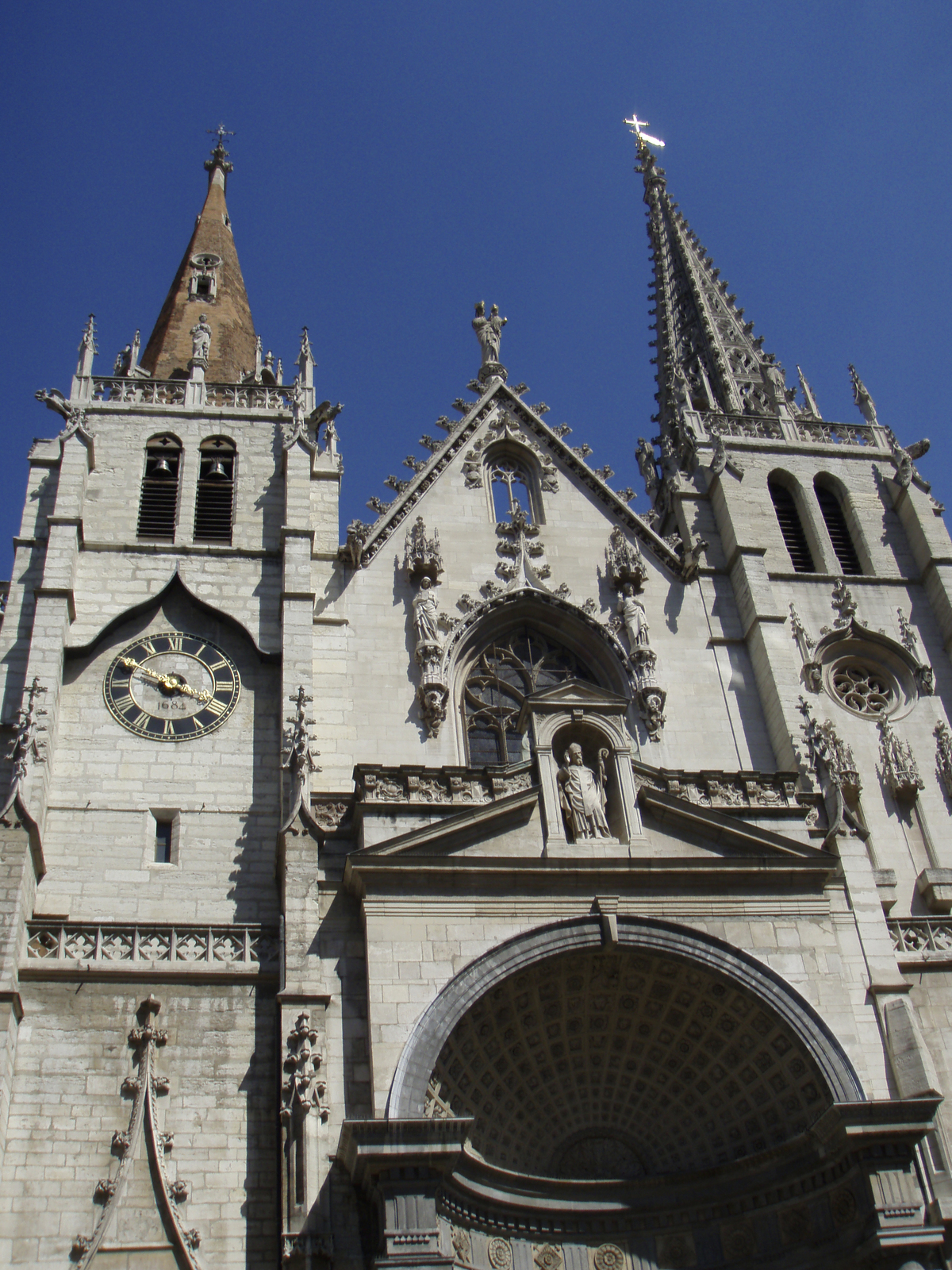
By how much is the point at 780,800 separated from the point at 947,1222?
17.6ft

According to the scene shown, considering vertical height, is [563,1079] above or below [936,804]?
below

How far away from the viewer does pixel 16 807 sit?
50.9ft

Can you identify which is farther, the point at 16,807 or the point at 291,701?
the point at 291,701

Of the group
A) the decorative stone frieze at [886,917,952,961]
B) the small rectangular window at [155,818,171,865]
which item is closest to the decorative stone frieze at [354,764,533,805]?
the small rectangular window at [155,818,171,865]

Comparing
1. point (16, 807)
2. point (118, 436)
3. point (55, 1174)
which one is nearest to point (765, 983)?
point (55, 1174)

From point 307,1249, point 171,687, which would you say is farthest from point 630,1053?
point 171,687

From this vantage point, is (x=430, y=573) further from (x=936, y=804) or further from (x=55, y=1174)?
(x=55, y=1174)

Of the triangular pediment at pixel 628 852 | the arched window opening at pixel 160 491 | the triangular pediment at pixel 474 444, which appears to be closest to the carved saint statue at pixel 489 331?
the triangular pediment at pixel 474 444

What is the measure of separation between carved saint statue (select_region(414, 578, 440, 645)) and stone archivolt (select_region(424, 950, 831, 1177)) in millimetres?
5939

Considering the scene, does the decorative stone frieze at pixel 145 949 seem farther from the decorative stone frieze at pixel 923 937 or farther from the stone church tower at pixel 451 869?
the decorative stone frieze at pixel 923 937

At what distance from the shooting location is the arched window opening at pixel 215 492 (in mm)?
21125

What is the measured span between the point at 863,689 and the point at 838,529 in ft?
→ 13.3

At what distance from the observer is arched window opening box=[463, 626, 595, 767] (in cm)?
1933

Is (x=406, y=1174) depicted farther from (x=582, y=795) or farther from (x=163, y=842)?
(x=163, y=842)
